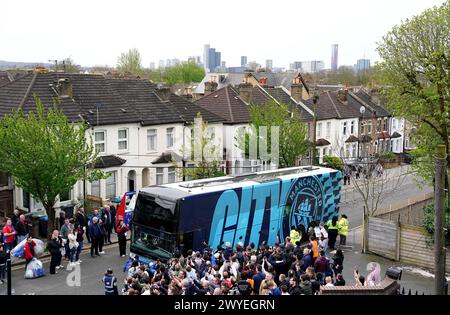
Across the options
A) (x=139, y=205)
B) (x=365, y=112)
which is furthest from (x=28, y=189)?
(x=365, y=112)

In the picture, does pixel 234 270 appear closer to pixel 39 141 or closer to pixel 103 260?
pixel 103 260

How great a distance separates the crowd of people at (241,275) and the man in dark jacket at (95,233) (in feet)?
13.9

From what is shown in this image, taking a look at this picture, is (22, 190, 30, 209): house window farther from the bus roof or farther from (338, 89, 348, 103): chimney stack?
(338, 89, 348, 103): chimney stack

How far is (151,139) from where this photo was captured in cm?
3766

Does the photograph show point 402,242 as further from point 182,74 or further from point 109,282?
point 182,74

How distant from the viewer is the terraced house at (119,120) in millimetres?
33312

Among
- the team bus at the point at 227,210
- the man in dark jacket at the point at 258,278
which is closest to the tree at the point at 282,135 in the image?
the team bus at the point at 227,210

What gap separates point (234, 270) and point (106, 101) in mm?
22733

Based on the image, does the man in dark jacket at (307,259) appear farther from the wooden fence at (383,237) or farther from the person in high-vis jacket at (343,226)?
the wooden fence at (383,237)

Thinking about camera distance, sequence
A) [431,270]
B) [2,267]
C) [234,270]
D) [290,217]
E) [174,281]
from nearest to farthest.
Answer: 1. [174,281]
2. [234,270]
3. [2,267]
4. [431,270]
5. [290,217]

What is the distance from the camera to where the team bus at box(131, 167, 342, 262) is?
66.9 feet

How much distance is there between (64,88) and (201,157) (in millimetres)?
9702

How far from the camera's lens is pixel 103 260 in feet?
79.5

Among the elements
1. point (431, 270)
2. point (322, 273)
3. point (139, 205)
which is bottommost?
point (431, 270)
